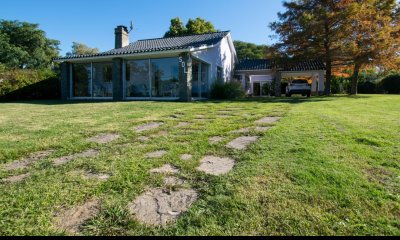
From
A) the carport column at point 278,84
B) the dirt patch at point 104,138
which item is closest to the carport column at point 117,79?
the dirt patch at point 104,138

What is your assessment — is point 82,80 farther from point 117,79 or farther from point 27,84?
point 117,79

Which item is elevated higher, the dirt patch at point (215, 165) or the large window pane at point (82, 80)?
the large window pane at point (82, 80)

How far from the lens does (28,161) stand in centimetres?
294

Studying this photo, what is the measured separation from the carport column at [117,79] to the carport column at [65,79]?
12.3ft

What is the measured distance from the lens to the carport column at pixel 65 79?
16.2 metres

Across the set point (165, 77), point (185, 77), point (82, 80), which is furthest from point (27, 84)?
point (185, 77)

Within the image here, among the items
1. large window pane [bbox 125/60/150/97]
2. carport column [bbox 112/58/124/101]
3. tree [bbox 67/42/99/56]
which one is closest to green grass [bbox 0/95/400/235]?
large window pane [bbox 125/60/150/97]

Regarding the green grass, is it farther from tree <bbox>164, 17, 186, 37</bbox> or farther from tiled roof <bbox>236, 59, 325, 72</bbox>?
tree <bbox>164, 17, 186, 37</bbox>

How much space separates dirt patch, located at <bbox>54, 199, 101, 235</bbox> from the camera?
5.50ft

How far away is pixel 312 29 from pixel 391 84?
1671cm

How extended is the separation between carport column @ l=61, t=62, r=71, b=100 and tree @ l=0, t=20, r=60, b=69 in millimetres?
29111

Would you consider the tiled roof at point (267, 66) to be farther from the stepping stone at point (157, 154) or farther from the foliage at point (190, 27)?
the stepping stone at point (157, 154)

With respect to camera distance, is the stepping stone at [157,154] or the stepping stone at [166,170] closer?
the stepping stone at [166,170]
